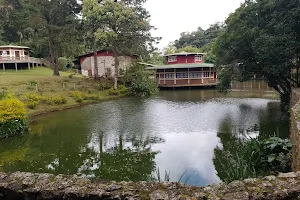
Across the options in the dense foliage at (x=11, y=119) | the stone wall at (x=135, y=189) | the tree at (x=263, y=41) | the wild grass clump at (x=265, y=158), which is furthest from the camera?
the tree at (x=263, y=41)

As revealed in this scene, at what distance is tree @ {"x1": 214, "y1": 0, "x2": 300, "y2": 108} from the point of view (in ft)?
47.2

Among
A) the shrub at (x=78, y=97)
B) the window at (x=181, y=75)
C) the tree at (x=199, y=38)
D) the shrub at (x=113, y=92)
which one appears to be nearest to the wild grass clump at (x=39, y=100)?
the shrub at (x=78, y=97)

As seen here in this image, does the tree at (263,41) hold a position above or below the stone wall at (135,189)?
above

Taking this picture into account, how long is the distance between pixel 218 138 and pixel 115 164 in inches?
203

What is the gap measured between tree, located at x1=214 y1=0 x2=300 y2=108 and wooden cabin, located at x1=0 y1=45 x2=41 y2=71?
3152 cm

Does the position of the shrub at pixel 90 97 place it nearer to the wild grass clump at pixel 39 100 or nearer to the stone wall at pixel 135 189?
the wild grass clump at pixel 39 100

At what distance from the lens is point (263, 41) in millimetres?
14852

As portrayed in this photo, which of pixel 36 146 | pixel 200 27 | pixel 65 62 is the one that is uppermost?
pixel 200 27

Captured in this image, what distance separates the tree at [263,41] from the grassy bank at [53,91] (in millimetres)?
13826

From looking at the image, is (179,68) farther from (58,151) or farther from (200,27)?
(200,27)

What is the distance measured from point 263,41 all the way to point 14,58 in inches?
1424

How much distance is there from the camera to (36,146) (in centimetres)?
1174

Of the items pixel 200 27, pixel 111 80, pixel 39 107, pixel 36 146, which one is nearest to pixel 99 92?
pixel 111 80

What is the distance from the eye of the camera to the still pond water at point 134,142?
8.47 meters
